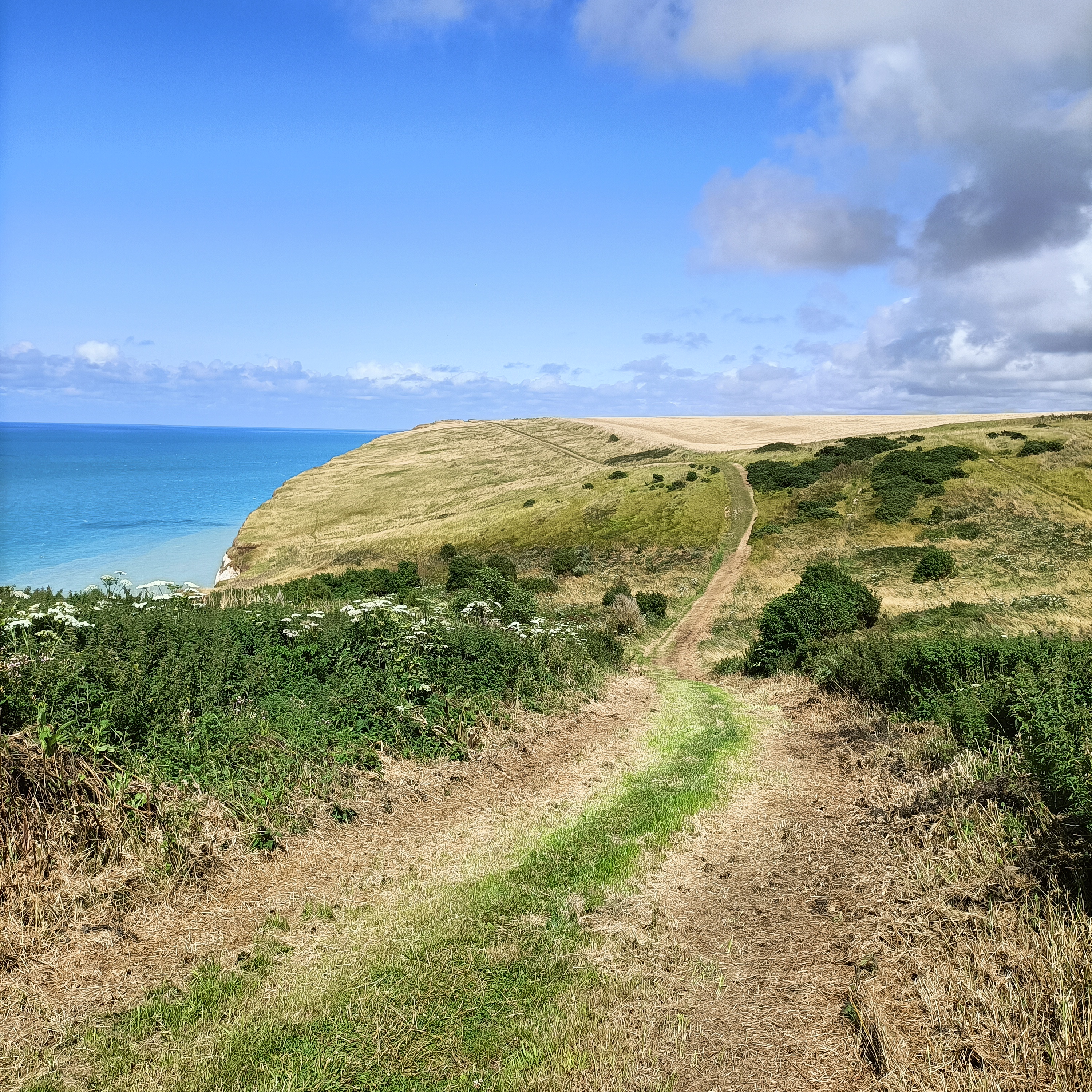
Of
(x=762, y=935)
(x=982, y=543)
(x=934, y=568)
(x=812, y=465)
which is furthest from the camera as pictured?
(x=812, y=465)

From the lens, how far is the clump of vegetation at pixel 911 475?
4722 cm

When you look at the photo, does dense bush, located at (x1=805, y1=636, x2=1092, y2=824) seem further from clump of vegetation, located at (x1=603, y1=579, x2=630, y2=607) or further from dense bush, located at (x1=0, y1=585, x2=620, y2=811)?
clump of vegetation, located at (x1=603, y1=579, x2=630, y2=607)

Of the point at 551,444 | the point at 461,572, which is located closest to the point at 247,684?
the point at 461,572

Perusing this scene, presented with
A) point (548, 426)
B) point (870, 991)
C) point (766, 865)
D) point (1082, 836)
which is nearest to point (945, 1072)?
point (870, 991)

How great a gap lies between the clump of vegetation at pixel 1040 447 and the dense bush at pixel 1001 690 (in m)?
45.3

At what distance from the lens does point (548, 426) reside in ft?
486

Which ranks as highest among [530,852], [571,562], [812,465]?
[812,465]

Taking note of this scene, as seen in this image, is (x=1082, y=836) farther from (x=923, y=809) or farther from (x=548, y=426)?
(x=548, y=426)

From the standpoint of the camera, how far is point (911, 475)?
52469 mm

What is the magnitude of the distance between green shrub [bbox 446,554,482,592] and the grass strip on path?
1002 inches

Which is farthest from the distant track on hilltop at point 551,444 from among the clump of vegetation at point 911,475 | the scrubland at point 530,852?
the scrubland at point 530,852

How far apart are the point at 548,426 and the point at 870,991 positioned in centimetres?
14532

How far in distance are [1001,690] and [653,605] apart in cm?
2444

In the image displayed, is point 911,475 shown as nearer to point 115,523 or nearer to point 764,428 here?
point 764,428
